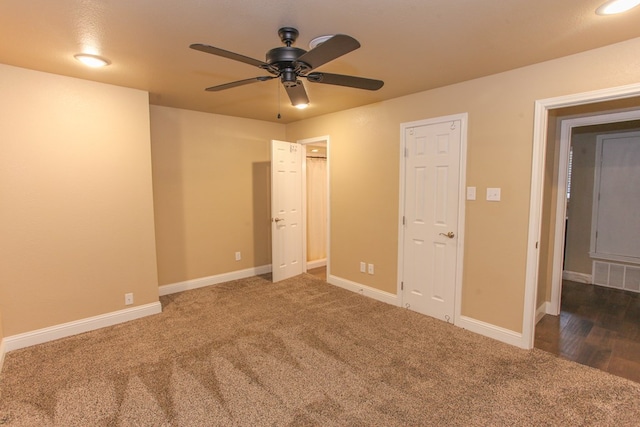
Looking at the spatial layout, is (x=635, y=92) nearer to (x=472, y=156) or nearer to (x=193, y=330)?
(x=472, y=156)

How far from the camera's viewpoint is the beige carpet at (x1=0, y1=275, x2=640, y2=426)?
201cm

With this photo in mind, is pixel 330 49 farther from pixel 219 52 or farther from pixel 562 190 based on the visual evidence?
pixel 562 190

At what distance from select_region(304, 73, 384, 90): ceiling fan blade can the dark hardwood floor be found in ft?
9.15

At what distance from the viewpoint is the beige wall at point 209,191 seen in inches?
165

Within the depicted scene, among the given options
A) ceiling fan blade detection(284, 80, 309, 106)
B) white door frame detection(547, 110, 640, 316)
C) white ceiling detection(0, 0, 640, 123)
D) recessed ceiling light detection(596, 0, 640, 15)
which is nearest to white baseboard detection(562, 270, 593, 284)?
white door frame detection(547, 110, 640, 316)

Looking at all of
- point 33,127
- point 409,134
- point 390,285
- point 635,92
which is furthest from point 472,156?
point 33,127

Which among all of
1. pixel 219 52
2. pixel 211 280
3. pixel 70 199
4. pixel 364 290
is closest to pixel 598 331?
pixel 364 290

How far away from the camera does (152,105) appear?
13.2 ft

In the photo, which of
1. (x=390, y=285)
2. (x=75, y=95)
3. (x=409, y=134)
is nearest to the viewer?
(x=75, y=95)

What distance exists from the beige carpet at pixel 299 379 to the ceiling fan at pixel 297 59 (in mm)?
2092

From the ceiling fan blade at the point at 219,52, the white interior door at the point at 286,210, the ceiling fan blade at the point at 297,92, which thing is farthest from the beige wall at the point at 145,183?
the ceiling fan blade at the point at 219,52

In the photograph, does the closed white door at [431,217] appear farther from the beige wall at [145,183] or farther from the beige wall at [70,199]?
the beige wall at [70,199]

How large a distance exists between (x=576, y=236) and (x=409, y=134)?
3.46m

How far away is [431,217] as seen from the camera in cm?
348
